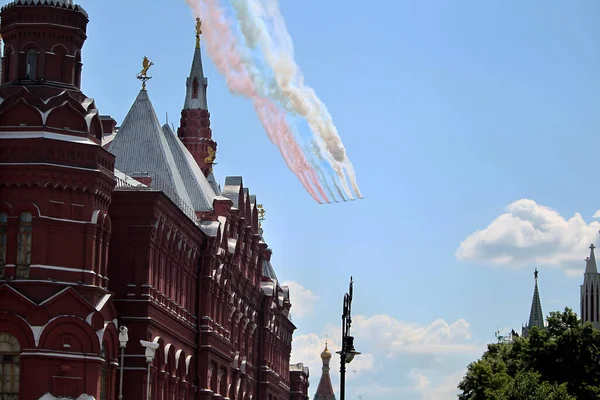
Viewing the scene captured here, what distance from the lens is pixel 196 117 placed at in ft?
456

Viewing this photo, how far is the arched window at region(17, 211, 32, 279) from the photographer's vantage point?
7769 centimetres

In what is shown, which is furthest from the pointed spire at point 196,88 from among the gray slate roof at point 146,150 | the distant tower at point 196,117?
the gray slate roof at point 146,150

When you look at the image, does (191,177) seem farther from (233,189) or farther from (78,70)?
(78,70)

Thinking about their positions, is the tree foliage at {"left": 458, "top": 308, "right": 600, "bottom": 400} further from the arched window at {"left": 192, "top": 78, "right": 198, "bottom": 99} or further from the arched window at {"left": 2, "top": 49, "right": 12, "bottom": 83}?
the arched window at {"left": 2, "top": 49, "right": 12, "bottom": 83}

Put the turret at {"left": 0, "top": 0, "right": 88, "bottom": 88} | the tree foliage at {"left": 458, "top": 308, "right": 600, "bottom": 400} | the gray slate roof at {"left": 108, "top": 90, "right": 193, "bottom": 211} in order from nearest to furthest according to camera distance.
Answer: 1. the turret at {"left": 0, "top": 0, "right": 88, "bottom": 88}
2. the gray slate roof at {"left": 108, "top": 90, "right": 193, "bottom": 211}
3. the tree foliage at {"left": 458, "top": 308, "right": 600, "bottom": 400}

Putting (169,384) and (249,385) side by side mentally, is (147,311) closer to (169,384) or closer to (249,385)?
(169,384)

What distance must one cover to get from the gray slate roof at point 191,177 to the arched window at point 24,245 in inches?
1201

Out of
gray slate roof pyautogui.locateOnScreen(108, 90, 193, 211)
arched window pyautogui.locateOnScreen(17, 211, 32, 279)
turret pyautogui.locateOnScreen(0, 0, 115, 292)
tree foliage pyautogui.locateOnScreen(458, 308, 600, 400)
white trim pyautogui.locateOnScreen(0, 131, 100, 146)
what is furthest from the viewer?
tree foliage pyautogui.locateOnScreen(458, 308, 600, 400)

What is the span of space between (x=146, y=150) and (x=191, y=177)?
390 inches

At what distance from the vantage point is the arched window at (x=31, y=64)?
82.1m

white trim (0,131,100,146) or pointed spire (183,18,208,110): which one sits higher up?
pointed spire (183,18,208,110)

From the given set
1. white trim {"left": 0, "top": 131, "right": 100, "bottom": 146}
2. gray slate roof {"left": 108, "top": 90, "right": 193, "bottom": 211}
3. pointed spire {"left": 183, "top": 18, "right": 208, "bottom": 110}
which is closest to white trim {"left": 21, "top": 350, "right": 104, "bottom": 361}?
white trim {"left": 0, "top": 131, "right": 100, "bottom": 146}

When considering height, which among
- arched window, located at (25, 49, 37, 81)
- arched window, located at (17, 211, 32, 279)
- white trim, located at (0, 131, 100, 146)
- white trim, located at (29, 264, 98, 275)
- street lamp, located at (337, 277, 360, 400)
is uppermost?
arched window, located at (25, 49, 37, 81)

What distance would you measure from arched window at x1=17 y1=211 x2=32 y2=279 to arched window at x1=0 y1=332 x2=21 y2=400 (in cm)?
330
